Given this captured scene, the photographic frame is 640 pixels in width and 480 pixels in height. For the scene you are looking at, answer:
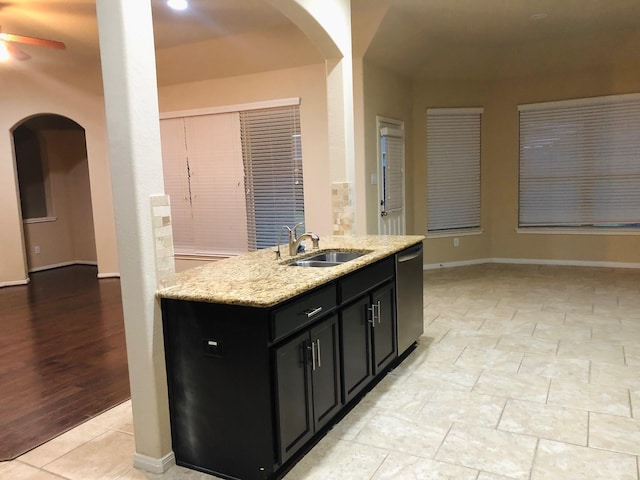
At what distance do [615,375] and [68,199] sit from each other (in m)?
8.31

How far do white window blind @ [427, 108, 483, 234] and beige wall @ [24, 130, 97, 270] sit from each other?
18.6ft

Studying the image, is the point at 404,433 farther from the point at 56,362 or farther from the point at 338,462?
the point at 56,362

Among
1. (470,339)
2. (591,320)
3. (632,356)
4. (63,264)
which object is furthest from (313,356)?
(63,264)

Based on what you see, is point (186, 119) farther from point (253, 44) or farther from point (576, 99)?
point (576, 99)

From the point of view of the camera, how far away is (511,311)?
4801 mm

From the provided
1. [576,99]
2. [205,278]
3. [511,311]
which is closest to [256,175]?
[511,311]

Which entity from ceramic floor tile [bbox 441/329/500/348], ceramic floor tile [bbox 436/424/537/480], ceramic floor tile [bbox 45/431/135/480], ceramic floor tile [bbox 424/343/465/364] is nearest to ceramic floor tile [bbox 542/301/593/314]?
ceramic floor tile [bbox 441/329/500/348]

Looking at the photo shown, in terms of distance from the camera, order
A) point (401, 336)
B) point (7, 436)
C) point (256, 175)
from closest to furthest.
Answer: point (7, 436) < point (401, 336) < point (256, 175)

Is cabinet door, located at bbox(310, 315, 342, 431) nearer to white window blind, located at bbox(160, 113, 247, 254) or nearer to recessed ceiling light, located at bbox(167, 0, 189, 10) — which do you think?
recessed ceiling light, located at bbox(167, 0, 189, 10)

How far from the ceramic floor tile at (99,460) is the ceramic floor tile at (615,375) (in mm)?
2836

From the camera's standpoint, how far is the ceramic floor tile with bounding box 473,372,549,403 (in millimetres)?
3043

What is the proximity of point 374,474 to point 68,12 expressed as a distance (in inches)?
179

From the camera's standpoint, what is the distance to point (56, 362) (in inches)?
152

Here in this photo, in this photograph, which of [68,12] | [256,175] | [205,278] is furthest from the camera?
[256,175]
